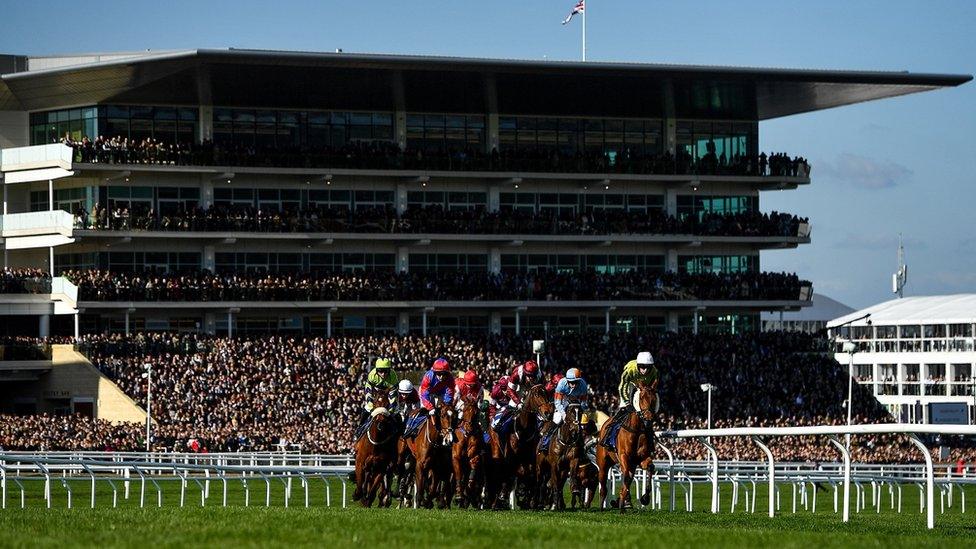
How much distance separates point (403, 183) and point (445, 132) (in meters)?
2.32

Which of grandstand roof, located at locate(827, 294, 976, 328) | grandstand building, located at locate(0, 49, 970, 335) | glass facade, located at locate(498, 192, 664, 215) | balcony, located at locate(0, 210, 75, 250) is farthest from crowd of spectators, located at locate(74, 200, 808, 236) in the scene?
grandstand roof, located at locate(827, 294, 976, 328)

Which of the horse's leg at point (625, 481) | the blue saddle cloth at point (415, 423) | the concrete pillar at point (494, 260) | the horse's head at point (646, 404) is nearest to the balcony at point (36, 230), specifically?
the concrete pillar at point (494, 260)

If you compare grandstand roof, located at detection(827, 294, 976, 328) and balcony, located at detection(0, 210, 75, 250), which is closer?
balcony, located at detection(0, 210, 75, 250)

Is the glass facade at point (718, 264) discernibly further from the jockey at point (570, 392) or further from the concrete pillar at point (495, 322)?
the jockey at point (570, 392)

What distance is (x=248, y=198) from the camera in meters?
57.2

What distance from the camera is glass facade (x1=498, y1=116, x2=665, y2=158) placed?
59.8 meters

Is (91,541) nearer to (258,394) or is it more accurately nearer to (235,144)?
(258,394)

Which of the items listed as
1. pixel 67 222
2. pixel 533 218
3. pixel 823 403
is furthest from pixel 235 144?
pixel 823 403

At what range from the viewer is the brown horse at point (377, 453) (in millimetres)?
22672

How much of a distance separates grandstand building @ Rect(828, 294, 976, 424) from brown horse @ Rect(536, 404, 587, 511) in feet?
204

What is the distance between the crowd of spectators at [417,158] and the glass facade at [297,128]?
449mm

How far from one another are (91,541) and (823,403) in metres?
45.0

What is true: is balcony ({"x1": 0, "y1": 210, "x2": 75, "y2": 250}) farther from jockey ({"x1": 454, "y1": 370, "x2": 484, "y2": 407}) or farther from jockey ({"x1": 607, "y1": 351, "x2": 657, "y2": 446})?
jockey ({"x1": 607, "y1": 351, "x2": 657, "y2": 446})

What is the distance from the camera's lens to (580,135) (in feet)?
198
